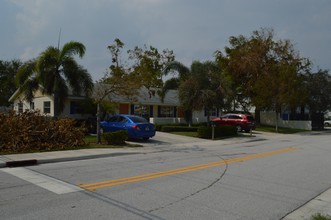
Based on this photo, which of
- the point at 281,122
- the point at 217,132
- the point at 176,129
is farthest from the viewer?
the point at 281,122

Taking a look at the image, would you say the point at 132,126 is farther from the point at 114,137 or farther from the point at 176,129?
the point at 176,129

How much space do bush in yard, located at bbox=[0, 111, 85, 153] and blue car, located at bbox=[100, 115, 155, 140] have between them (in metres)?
3.86

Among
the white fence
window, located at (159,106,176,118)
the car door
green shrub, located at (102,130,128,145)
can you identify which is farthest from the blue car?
the white fence

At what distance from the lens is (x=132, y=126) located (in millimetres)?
20594

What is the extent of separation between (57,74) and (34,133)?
26.3 feet

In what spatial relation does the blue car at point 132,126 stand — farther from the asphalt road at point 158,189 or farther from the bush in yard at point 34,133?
the asphalt road at point 158,189

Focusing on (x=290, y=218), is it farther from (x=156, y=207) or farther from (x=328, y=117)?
(x=328, y=117)

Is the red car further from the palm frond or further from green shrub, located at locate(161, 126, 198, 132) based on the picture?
the palm frond

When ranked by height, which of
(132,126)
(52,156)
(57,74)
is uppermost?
(57,74)

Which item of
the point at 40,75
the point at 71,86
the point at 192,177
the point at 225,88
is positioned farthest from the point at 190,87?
the point at 192,177

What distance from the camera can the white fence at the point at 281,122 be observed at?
1738 inches

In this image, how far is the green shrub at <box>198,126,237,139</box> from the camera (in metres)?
25.5

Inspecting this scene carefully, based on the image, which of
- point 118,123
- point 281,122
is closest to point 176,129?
point 118,123

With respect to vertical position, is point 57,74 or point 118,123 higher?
point 57,74
